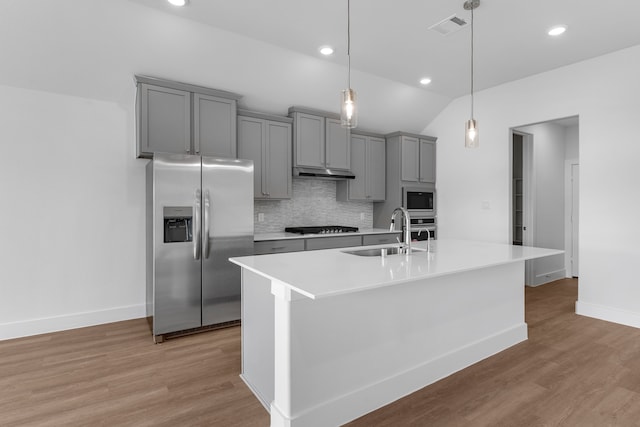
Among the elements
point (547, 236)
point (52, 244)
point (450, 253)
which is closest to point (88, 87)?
point (52, 244)

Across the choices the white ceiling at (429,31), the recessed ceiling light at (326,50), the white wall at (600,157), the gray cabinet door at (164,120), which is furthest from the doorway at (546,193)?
the gray cabinet door at (164,120)

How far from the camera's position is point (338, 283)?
5.41 ft

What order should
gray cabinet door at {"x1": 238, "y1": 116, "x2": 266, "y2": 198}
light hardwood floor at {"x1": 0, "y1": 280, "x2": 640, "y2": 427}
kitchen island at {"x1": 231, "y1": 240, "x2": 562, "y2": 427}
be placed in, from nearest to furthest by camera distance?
kitchen island at {"x1": 231, "y1": 240, "x2": 562, "y2": 427}, light hardwood floor at {"x1": 0, "y1": 280, "x2": 640, "y2": 427}, gray cabinet door at {"x1": 238, "y1": 116, "x2": 266, "y2": 198}

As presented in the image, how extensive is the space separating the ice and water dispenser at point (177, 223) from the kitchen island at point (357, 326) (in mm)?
1215

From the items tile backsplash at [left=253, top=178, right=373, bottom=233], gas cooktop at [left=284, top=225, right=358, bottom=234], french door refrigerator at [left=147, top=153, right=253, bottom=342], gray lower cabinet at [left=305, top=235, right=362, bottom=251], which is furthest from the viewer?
tile backsplash at [left=253, top=178, right=373, bottom=233]

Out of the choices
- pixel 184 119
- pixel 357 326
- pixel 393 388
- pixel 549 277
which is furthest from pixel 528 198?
pixel 184 119

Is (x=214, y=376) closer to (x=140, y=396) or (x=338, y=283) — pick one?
(x=140, y=396)

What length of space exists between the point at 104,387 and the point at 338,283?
1952 millimetres

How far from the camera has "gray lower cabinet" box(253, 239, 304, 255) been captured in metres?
3.83

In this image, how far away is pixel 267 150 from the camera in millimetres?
4234

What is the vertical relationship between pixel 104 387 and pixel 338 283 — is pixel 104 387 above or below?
below

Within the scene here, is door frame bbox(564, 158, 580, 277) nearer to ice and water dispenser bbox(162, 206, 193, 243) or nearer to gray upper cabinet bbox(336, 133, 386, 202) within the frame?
gray upper cabinet bbox(336, 133, 386, 202)

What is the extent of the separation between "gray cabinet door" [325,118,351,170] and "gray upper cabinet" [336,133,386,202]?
200 millimetres

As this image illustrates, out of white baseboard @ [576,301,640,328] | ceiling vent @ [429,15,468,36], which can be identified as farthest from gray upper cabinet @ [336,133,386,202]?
white baseboard @ [576,301,640,328]
